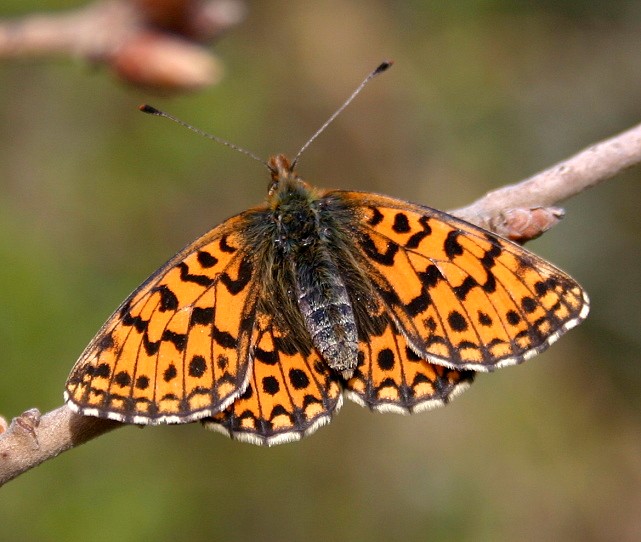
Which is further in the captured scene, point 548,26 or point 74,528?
point 548,26

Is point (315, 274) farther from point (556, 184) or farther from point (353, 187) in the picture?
point (353, 187)

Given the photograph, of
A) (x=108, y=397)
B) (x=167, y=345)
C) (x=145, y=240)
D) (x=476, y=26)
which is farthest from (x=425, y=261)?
(x=476, y=26)

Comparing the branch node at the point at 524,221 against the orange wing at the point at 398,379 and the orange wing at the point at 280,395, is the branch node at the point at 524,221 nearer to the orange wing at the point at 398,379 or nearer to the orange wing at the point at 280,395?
the orange wing at the point at 398,379

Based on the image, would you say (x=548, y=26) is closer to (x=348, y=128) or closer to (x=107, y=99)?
(x=348, y=128)

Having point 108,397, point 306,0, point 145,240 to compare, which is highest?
point 306,0

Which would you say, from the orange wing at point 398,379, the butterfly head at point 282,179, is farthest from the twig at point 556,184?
the butterfly head at point 282,179

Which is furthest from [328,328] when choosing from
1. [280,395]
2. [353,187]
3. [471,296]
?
[353,187]

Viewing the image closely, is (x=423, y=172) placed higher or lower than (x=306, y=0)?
lower
